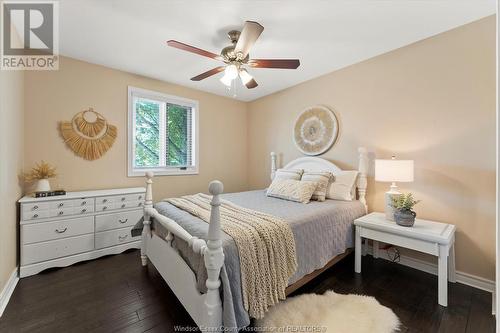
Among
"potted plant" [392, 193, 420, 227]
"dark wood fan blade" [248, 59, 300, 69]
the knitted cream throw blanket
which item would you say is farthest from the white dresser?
"potted plant" [392, 193, 420, 227]

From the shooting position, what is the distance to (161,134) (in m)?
3.71

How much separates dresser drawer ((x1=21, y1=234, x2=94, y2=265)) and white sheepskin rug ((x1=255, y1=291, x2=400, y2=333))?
7.40 ft

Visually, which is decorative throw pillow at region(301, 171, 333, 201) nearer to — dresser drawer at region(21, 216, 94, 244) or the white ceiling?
the white ceiling

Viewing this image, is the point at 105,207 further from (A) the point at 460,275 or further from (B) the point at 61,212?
(A) the point at 460,275

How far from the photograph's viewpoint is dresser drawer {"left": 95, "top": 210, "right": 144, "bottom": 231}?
2700mm

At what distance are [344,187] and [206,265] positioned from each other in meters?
2.11

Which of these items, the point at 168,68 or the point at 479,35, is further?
the point at 168,68

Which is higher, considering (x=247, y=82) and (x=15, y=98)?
(x=247, y=82)

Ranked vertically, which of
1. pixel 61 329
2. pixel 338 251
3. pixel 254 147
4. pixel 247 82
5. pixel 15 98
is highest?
pixel 247 82

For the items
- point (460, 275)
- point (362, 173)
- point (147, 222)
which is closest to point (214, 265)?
point (147, 222)

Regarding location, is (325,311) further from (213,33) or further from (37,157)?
(37,157)

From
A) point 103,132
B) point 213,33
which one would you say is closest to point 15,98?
point 103,132

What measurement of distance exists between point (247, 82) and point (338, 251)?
207 centimetres

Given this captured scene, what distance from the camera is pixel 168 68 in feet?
10.2
